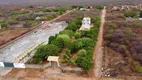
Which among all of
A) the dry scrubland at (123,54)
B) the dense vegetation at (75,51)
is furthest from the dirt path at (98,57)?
the dense vegetation at (75,51)

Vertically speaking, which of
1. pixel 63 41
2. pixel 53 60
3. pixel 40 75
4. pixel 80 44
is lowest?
pixel 40 75

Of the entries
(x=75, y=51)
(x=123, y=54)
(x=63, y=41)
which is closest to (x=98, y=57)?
(x=123, y=54)

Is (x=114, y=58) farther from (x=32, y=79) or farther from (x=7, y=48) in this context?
(x=7, y=48)

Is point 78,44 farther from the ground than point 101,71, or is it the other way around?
point 78,44

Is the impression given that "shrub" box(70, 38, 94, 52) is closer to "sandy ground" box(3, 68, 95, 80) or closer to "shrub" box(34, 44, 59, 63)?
"shrub" box(34, 44, 59, 63)

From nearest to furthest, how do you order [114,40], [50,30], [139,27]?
1. [114,40]
2. [139,27]
3. [50,30]

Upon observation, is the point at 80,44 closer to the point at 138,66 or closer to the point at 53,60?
the point at 53,60

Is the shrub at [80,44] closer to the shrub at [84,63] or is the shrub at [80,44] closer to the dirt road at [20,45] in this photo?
the shrub at [84,63]

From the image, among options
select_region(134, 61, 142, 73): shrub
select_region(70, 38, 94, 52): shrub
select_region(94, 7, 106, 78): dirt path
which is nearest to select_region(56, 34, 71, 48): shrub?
select_region(70, 38, 94, 52): shrub

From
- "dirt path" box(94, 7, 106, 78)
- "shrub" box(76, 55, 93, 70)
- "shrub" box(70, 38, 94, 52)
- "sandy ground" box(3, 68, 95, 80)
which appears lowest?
"sandy ground" box(3, 68, 95, 80)

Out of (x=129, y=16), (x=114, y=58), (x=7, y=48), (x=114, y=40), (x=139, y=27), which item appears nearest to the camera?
(x=114, y=58)

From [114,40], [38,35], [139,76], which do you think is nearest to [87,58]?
[139,76]
